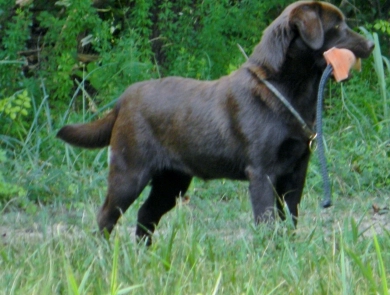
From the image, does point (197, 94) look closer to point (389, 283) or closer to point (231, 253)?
point (231, 253)

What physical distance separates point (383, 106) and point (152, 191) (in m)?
2.90

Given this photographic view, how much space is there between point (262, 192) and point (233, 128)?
0.43m

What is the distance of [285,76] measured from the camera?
522 cm

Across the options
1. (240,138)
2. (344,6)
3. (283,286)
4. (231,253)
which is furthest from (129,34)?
(283,286)

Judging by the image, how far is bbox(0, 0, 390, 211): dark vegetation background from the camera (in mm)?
7297

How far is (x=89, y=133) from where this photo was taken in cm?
573

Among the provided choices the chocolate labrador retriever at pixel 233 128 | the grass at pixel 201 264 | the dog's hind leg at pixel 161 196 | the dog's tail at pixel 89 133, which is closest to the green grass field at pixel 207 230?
the grass at pixel 201 264

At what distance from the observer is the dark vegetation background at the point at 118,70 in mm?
7297

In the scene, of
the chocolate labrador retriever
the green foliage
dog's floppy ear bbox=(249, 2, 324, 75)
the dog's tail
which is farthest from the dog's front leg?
the green foliage

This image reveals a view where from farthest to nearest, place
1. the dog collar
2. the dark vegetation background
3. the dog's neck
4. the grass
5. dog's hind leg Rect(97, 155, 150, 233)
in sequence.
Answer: the dark vegetation background → dog's hind leg Rect(97, 155, 150, 233) → the dog's neck → the dog collar → the grass

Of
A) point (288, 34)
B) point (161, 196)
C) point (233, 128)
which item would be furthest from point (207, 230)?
point (288, 34)

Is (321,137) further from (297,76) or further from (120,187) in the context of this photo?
(120,187)

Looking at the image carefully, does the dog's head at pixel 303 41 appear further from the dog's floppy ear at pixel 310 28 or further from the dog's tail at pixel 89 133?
the dog's tail at pixel 89 133

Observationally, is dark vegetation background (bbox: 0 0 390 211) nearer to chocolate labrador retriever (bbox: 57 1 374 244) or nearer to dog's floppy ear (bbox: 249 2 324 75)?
chocolate labrador retriever (bbox: 57 1 374 244)
